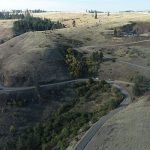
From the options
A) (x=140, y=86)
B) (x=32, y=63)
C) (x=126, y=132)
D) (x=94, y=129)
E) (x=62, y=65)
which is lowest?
(x=62, y=65)

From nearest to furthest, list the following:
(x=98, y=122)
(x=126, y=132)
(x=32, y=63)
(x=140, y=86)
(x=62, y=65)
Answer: (x=126, y=132)
(x=98, y=122)
(x=140, y=86)
(x=32, y=63)
(x=62, y=65)

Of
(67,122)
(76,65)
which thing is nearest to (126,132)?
(67,122)

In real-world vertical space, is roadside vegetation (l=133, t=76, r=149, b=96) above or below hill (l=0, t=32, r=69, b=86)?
above

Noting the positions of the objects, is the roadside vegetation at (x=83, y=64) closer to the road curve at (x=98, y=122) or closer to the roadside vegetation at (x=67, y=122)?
the road curve at (x=98, y=122)

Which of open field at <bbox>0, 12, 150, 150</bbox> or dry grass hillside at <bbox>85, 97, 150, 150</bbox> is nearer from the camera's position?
dry grass hillside at <bbox>85, 97, 150, 150</bbox>

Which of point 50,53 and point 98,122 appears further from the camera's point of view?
point 50,53

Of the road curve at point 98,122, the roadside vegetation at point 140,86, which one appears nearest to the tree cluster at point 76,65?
the road curve at point 98,122

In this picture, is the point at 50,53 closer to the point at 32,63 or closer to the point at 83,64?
the point at 32,63

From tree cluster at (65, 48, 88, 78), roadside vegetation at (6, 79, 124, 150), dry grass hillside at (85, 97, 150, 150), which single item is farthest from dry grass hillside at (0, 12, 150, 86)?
dry grass hillside at (85, 97, 150, 150)

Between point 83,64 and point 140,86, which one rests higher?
point 140,86

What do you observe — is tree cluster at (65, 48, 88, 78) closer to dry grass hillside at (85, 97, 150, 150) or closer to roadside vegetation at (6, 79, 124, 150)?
roadside vegetation at (6, 79, 124, 150)
